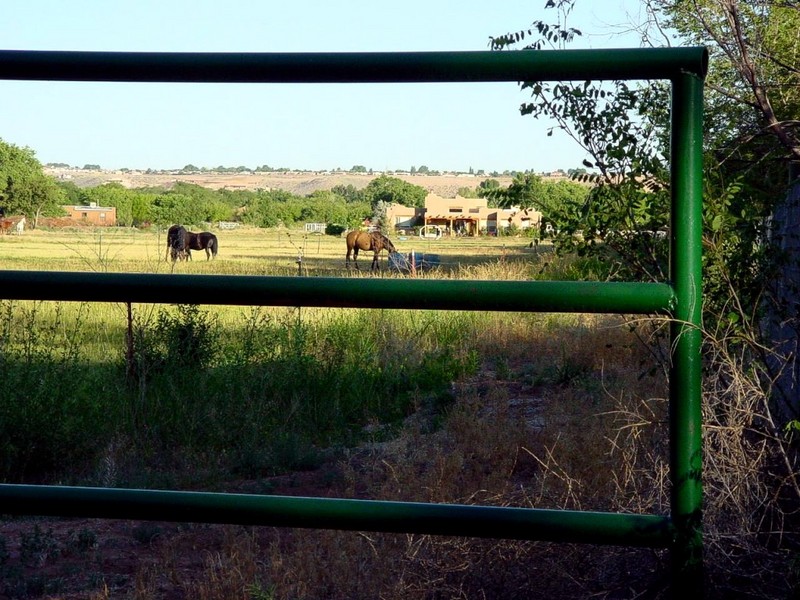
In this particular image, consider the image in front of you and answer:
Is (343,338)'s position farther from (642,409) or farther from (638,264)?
(638,264)

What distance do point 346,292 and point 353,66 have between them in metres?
0.29

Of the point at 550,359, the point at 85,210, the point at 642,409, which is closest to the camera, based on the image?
the point at 85,210

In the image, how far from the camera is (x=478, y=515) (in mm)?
1271

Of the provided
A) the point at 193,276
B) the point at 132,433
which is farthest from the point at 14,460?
the point at 193,276

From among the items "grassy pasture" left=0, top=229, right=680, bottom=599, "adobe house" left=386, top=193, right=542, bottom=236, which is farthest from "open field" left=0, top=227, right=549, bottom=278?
"adobe house" left=386, top=193, right=542, bottom=236

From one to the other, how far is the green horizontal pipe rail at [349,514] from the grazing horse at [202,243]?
17.6 feet

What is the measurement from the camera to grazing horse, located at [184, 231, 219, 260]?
22.9 ft

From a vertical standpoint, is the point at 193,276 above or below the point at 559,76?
below

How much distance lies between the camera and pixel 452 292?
124cm

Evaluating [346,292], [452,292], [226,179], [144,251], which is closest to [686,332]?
[452,292]

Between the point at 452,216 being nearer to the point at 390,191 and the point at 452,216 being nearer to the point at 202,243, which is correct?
the point at 202,243

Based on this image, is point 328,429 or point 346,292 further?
point 328,429

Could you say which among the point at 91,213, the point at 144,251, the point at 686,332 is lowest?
the point at 686,332

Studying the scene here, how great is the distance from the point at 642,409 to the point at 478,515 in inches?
183
